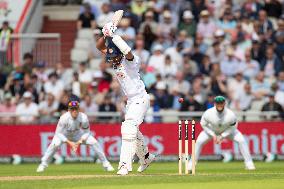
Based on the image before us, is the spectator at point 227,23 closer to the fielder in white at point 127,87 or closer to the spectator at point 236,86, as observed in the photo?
the spectator at point 236,86

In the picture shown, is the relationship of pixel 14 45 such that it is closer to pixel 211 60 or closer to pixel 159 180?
pixel 211 60

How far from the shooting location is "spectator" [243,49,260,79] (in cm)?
3055

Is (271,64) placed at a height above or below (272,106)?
above

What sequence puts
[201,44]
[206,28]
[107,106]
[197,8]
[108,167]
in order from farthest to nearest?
[197,8] < [206,28] < [201,44] < [107,106] < [108,167]

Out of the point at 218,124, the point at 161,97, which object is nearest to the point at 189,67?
the point at 161,97

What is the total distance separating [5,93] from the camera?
31.5m

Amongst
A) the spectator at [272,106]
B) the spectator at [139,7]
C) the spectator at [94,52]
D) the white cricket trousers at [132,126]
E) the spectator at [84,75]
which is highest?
the spectator at [139,7]

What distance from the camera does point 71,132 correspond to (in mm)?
24703

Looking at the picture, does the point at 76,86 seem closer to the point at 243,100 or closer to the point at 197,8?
the point at 197,8

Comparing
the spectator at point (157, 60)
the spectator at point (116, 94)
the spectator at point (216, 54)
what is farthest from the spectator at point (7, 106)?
the spectator at point (216, 54)

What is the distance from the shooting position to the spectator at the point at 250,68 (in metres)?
30.5

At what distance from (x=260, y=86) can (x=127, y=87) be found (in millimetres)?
10457

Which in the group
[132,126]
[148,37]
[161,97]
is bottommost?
[132,126]

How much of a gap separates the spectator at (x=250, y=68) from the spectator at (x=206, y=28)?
1.62 meters
